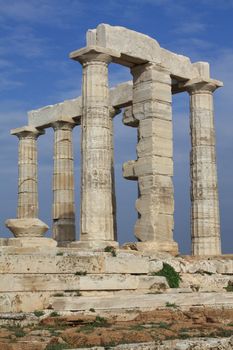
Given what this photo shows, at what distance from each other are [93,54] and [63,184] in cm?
1216

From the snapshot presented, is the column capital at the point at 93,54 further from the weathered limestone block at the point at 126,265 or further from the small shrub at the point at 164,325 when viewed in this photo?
the small shrub at the point at 164,325

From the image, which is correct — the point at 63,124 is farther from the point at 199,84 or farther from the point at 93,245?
the point at 93,245

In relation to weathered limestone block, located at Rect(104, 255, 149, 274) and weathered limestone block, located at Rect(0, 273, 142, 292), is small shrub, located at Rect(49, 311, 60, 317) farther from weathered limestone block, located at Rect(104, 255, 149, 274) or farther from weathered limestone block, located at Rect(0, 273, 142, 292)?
weathered limestone block, located at Rect(104, 255, 149, 274)

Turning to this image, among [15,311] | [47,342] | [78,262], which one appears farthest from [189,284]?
[47,342]

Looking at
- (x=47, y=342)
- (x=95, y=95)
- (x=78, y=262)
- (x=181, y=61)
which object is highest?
(x=181, y=61)

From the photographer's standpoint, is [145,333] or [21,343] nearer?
[21,343]

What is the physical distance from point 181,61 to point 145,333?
21095 millimetres

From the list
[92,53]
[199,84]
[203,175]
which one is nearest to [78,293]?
[92,53]

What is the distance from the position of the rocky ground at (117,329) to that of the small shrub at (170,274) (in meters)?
4.32

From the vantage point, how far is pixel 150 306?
17.8 metres

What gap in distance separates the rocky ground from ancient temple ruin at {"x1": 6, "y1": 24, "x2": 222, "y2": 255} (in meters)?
7.84

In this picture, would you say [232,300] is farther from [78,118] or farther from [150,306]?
[78,118]

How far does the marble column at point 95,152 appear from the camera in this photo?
26922 millimetres

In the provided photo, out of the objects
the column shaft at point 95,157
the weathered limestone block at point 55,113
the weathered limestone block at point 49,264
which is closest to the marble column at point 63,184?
the weathered limestone block at point 55,113
